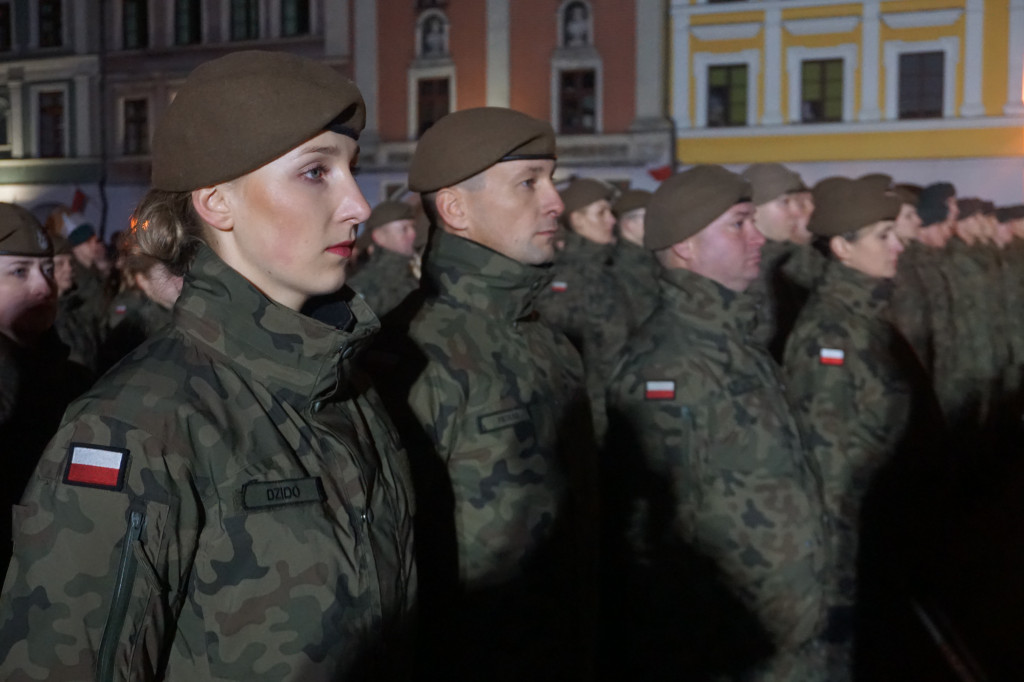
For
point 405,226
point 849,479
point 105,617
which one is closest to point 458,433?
point 105,617

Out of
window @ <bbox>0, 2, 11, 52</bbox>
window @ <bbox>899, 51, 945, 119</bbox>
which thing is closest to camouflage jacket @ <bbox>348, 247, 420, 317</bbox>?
window @ <bbox>0, 2, 11, 52</bbox>

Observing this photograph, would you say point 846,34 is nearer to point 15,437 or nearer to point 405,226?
point 405,226

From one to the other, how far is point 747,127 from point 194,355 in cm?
1356

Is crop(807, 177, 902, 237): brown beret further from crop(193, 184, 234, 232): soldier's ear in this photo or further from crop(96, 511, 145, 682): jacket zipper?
crop(96, 511, 145, 682): jacket zipper

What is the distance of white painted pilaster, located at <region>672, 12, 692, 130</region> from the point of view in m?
14.1

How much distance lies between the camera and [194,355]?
51.5 inches

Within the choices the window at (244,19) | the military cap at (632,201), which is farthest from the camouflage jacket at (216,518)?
the window at (244,19)

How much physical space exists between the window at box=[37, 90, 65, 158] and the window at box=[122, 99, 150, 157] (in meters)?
0.76

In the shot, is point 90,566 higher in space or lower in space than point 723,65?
lower

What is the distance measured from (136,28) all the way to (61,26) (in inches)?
38.1

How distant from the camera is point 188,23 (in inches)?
528

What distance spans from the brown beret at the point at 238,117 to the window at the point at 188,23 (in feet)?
42.8

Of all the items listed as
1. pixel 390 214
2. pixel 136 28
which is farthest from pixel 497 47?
pixel 390 214

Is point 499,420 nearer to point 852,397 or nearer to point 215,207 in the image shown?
point 215,207
